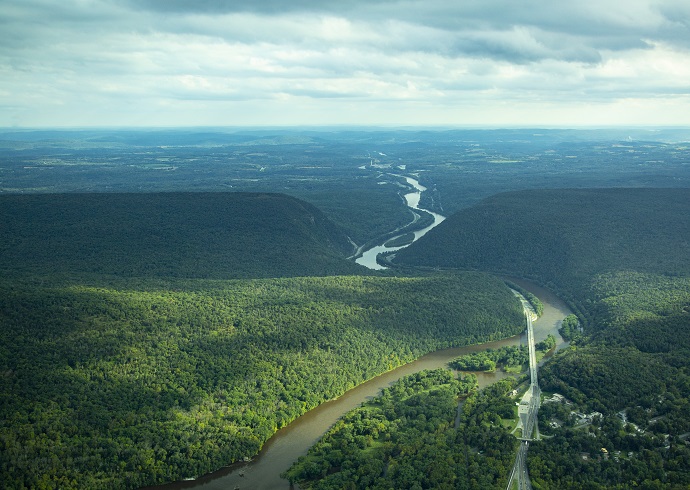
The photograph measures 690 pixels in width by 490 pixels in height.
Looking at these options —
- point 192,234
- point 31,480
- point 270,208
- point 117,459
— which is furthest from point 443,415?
point 270,208

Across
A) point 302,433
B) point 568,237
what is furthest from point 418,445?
point 568,237

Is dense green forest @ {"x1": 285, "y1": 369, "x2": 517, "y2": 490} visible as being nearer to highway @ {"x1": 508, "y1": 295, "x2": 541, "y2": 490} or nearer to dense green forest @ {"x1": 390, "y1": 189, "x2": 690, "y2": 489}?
highway @ {"x1": 508, "y1": 295, "x2": 541, "y2": 490}

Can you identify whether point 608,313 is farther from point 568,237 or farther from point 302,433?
point 302,433

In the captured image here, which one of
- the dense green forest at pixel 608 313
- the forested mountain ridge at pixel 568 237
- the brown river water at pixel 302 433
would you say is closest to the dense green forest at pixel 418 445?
the brown river water at pixel 302 433

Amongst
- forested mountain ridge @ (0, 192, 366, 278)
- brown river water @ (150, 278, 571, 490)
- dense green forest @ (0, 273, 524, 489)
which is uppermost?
forested mountain ridge @ (0, 192, 366, 278)

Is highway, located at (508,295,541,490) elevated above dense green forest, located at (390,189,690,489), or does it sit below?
below

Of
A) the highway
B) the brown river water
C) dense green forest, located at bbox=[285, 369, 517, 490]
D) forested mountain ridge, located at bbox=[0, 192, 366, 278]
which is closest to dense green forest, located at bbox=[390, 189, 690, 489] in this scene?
the highway
